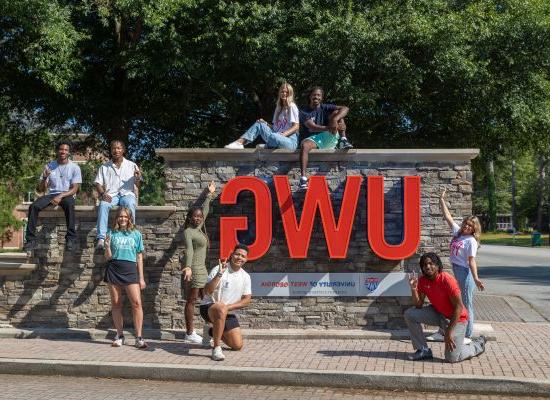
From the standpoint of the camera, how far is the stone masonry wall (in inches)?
410

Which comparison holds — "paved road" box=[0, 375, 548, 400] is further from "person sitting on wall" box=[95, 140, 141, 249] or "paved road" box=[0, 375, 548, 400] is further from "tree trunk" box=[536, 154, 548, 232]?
"tree trunk" box=[536, 154, 548, 232]

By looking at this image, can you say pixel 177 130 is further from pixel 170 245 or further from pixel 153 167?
pixel 170 245

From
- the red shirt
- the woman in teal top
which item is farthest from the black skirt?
the red shirt

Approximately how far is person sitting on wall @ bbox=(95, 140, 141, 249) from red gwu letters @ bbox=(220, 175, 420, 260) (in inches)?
54.5

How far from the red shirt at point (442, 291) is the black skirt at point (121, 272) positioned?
3788 mm

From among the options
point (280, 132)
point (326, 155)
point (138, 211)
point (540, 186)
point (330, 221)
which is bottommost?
point (330, 221)

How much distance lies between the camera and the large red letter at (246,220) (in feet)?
33.9

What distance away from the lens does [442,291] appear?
322 inches

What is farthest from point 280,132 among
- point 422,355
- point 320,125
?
point 422,355

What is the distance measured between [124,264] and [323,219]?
9.52 feet

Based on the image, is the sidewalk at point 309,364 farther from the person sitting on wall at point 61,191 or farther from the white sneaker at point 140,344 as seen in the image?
the person sitting on wall at point 61,191

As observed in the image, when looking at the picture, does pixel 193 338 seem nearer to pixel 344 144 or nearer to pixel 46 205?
pixel 46 205

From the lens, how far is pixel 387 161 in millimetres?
10453

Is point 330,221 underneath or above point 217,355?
above
